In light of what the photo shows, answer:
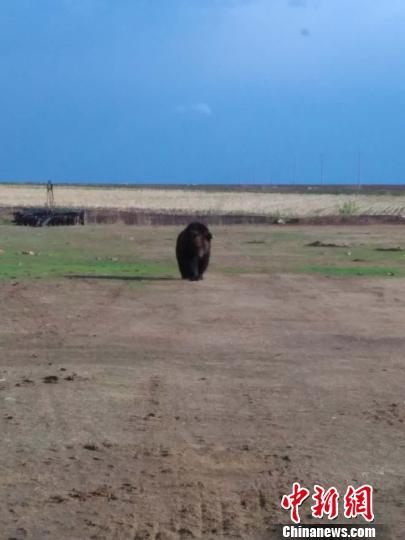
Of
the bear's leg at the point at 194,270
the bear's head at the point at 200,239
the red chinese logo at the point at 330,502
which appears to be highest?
the bear's head at the point at 200,239

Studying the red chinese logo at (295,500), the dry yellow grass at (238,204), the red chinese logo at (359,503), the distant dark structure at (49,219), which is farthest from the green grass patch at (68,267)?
the dry yellow grass at (238,204)

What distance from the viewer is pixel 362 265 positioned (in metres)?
25.0

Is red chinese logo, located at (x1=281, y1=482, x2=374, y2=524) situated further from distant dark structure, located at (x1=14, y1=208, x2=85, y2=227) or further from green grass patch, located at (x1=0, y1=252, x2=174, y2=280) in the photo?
distant dark structure, located at (x1=14, y1=208, x2=85, y2=227)

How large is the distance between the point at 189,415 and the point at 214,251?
2125 cm

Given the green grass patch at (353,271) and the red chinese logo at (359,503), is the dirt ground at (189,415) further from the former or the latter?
the green grass patch at (353,271)

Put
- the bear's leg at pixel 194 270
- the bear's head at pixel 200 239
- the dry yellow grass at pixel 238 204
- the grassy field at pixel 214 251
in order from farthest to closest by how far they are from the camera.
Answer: the dry yellow grass at pixel 238 204
the grassy field at pixel 214 251
the bear's head at pixel 200 239
the bear's leg at pixel 194 270

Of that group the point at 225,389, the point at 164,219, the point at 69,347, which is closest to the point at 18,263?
the point at 69,347

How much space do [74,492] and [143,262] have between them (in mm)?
19414

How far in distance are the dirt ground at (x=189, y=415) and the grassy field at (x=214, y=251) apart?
698 centimetres

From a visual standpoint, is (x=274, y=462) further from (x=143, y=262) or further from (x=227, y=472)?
(x=143, y=262)

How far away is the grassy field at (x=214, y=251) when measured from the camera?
76.6ft

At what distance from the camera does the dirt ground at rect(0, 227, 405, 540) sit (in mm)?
6469

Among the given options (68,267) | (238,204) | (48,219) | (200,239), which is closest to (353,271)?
(200,239)

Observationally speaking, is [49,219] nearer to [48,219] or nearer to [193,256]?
[48,219]
